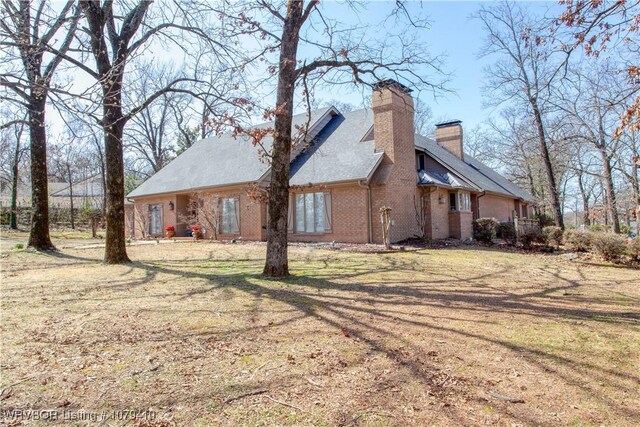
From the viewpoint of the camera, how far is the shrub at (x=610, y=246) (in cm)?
1124

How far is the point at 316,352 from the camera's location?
3.81m

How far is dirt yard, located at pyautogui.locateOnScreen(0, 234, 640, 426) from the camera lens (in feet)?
9.15

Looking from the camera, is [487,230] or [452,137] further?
[452,137]

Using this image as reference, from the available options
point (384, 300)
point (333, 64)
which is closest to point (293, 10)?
point (333, 64)

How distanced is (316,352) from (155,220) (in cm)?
2057

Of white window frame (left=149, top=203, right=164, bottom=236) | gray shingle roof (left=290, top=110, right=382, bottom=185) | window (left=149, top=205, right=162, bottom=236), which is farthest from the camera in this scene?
window (left=149, top=205, right=162, bottom=236)

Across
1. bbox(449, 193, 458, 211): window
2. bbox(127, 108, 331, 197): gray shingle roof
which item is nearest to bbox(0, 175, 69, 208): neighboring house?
bbox(127, 108, 331, 197): gray shingle roof

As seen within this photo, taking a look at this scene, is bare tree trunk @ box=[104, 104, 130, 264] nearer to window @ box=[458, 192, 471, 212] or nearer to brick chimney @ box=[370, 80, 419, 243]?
brick chimney @ box=[370, 80, 419, 243]

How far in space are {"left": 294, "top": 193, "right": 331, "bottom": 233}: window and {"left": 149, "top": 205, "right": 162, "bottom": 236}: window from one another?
30.2 ft

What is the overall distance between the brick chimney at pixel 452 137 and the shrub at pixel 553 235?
10.9 meters

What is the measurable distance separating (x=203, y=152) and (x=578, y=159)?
72.5 feet

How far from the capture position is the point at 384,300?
5.95 meters

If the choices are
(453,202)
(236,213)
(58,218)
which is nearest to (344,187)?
Answer: (236,213)

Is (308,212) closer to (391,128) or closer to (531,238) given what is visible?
(391,128)
